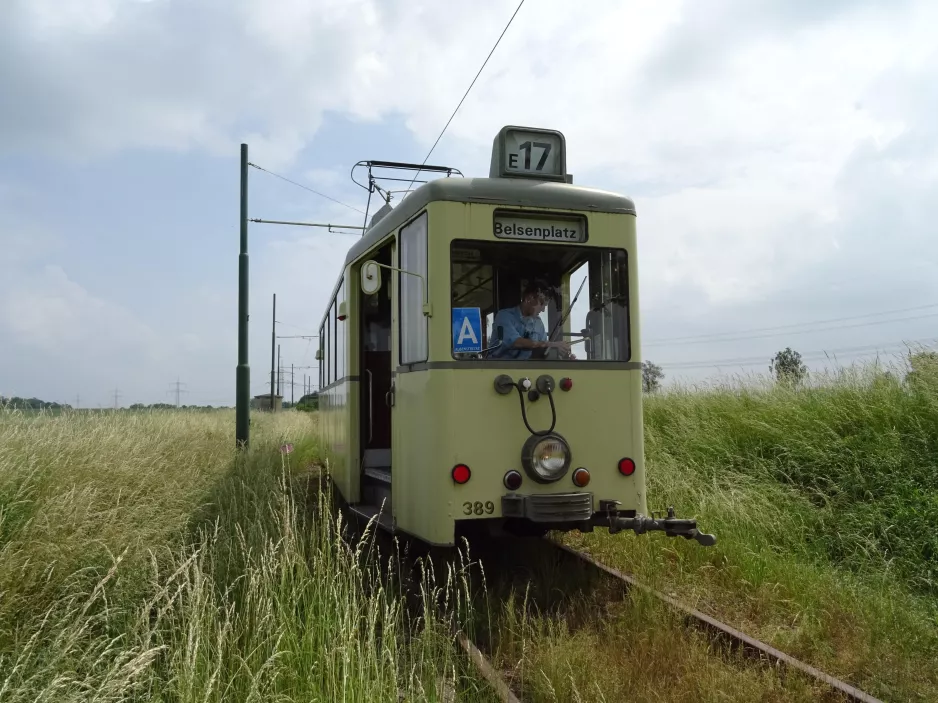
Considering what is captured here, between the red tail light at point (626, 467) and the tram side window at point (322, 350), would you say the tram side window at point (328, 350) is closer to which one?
the tram side window at point (322, 350)

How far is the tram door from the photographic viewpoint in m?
7.32

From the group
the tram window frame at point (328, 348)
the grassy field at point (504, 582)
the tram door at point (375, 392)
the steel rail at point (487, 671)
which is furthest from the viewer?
the tram window frame at point (328, 348)

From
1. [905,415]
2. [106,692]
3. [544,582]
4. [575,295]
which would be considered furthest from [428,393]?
[905,415]

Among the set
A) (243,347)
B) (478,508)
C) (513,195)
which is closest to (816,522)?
(478,508)

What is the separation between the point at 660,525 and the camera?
203 inches

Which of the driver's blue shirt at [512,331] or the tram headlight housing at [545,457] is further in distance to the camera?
the driver's blue shirt at [512,331]

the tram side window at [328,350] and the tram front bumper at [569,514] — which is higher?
the tram side window at [328,350]

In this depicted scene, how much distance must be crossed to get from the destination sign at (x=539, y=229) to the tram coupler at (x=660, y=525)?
1.99 m

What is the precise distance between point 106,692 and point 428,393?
9.13 feet

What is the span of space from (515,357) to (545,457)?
0.76 m

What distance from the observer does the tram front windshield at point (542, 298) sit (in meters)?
5.39

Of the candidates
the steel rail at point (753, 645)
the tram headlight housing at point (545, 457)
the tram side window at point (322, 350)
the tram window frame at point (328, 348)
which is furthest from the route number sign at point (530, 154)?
the tram side window at point (322, 350)

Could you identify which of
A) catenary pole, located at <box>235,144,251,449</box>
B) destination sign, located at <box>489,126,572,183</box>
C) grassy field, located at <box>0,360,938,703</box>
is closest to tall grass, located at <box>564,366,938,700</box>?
grassy field, located at <box>0,360,938,703</box>

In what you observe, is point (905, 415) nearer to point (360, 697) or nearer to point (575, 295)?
point (575, 295)
